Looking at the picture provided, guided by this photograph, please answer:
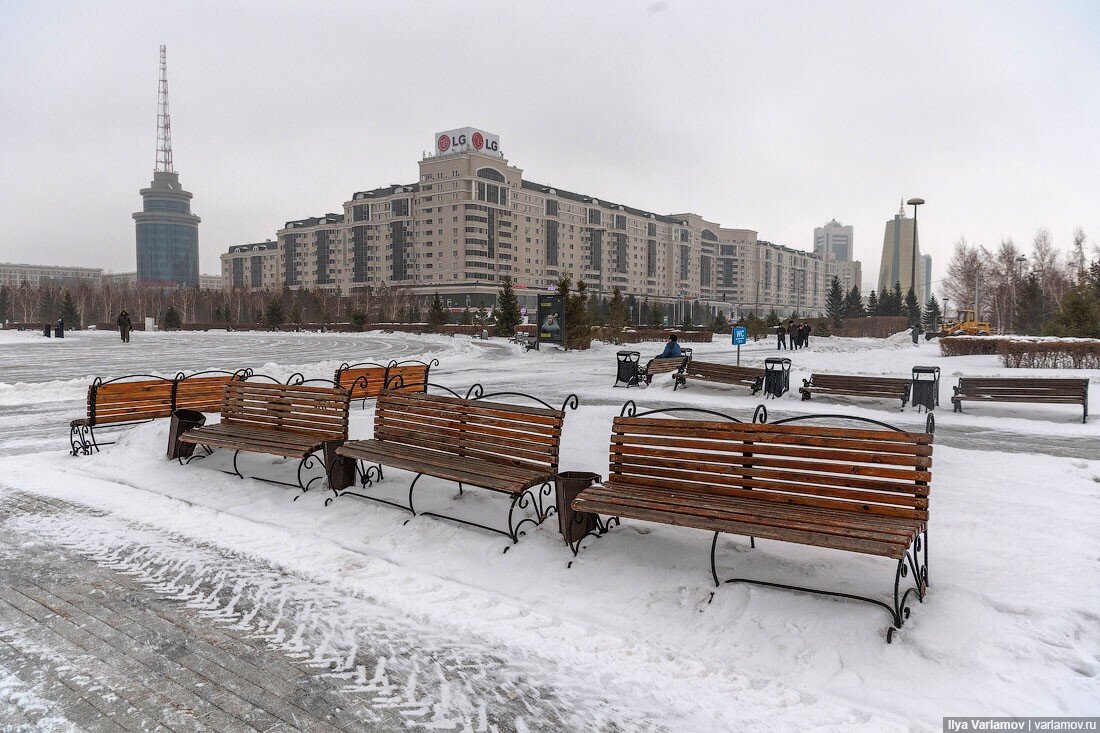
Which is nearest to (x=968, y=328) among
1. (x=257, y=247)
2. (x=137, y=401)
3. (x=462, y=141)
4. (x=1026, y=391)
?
(x=1026, y=391)

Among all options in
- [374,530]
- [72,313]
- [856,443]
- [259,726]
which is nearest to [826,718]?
[856,443]

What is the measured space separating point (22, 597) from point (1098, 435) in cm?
1319

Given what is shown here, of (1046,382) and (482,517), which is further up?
(1046,382)

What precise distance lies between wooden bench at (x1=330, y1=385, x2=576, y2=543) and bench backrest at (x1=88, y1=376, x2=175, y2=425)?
13.0ft

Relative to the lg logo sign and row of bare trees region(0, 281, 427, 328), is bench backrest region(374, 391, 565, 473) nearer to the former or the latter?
row of bare trees region(0, 281, 427, 328)

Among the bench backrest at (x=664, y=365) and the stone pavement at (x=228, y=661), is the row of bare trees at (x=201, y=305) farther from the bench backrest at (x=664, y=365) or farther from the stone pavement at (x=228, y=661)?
the stone pavement at (x=228, y=661)

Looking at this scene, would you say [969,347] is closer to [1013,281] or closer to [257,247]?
[1013,281]

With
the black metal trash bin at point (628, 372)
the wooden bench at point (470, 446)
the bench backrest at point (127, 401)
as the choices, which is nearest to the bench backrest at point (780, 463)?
the wooden bench at point (470, 446)

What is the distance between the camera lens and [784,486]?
4215 millimetres

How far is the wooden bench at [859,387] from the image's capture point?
12773 millimetres

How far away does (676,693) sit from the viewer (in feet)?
10.3

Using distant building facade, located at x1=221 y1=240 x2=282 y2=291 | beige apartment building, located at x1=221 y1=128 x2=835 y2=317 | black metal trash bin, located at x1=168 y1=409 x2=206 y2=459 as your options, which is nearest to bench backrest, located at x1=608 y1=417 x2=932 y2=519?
black metal trash bin, located at x1=168 y1=409 x2=206 y2=459

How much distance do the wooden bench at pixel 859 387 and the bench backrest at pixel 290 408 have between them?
10422 mm

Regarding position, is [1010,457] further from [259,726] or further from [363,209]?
[363,209]
